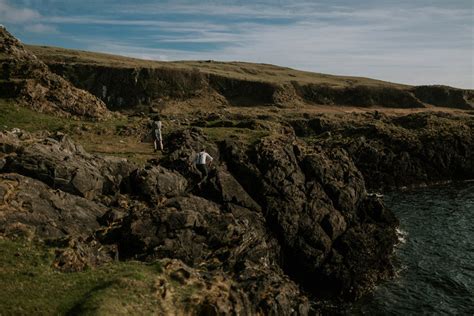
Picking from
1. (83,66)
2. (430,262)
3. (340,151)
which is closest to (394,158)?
(340,151)

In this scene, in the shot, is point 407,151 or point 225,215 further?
point 407,151

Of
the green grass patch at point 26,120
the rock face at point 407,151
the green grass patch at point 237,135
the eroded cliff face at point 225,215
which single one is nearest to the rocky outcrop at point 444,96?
the rock face at point 407,151

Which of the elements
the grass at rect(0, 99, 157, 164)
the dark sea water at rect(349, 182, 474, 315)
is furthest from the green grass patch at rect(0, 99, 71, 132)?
the dark sea water at rect(349, 182, 474, 315)

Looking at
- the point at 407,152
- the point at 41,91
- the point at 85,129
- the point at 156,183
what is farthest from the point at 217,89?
the point at 156,183

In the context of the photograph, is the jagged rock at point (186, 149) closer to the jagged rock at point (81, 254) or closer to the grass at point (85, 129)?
the grass at point (85, 129)

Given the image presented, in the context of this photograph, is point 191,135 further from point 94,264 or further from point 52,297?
point 52,297

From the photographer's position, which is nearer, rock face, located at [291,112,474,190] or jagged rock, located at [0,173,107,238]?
jagged rock, located at [0,173,107,238]

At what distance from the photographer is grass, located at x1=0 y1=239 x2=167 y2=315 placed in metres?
18.2

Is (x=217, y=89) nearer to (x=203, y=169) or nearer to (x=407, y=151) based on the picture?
(x=407, y=151)

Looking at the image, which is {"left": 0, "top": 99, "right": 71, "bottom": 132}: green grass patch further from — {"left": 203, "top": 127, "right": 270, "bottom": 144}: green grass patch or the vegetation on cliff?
{"left": 203, "top": 127, "right": 270, "bottom": 144}: green grass patch

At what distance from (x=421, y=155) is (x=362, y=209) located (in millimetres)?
38452

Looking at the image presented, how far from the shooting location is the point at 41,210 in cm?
2506

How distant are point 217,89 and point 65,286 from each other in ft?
338

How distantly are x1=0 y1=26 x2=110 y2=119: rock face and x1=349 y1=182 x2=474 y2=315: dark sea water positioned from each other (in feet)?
123
